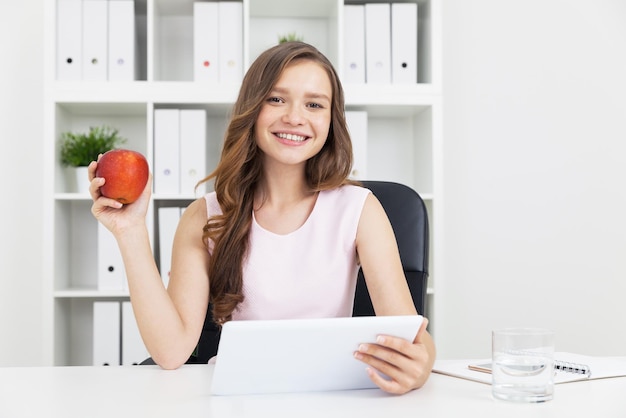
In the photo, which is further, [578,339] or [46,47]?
[578,339]

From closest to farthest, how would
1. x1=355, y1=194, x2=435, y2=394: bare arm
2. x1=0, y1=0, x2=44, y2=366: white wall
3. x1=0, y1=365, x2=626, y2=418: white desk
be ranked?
x1=0, y1=365, x2=626, y2=418: white desk, x1=355, y1=194, x2=435, y2=394: bare arm, x1=0, y1=0, x2=44, y2=366: white wall

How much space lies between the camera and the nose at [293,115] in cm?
155

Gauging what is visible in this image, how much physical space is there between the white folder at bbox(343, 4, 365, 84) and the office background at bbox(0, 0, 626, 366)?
1.64 feet

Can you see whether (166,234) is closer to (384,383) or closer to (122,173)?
(122,173)

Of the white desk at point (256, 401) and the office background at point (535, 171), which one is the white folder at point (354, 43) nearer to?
the office background at point (535, 171)

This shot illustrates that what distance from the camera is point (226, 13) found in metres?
2.75

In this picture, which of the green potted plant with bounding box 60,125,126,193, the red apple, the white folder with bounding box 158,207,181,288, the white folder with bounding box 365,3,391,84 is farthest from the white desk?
the white folder with bounding box 365,3,391,84

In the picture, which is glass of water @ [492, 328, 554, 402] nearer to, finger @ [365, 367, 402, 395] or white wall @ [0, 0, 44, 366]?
finger @ [365, 367, 402, 395]

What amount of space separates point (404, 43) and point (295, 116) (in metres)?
1.36

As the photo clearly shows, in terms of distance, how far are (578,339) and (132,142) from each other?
2.04 metres

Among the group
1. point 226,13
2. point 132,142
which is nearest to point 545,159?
point 226,13

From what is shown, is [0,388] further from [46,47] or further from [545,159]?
[545,159]

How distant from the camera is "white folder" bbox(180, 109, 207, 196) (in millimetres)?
2746

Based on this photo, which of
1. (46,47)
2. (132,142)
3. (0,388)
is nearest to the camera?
(0,388)
